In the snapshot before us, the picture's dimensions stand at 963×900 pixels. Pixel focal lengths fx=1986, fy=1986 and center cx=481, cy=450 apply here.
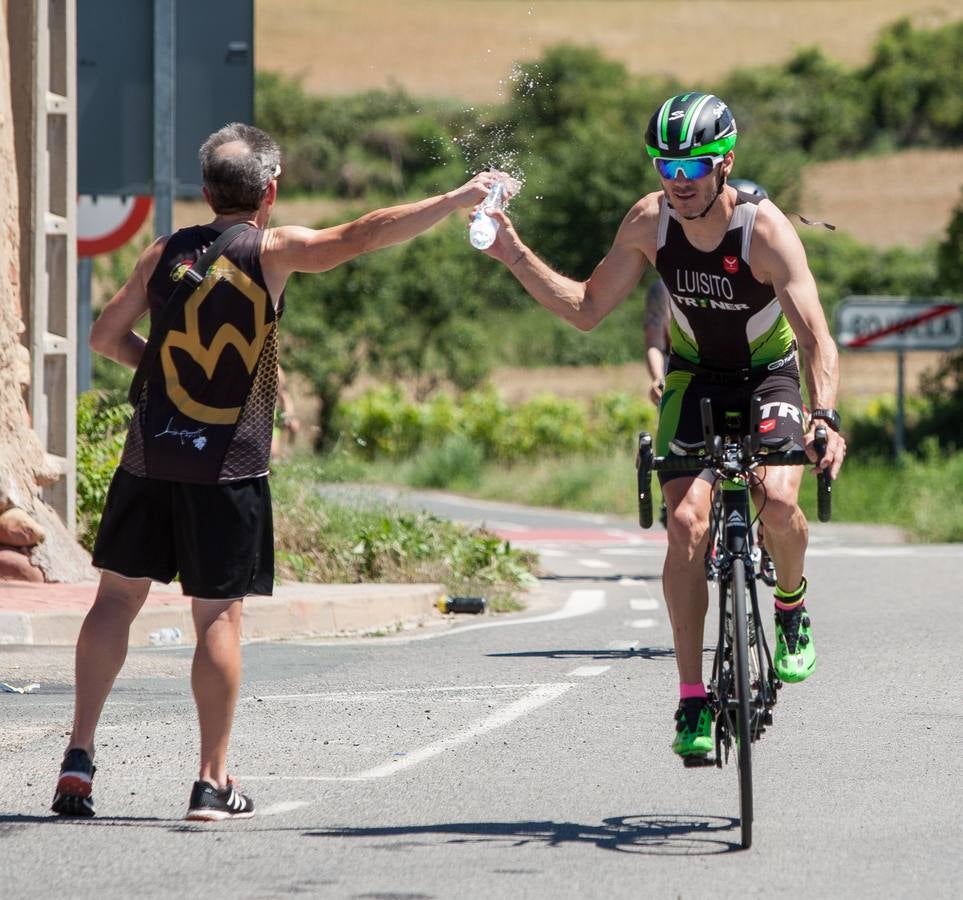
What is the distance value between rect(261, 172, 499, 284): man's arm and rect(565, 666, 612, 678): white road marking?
3.77m

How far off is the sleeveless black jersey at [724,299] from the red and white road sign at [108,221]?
8.87m

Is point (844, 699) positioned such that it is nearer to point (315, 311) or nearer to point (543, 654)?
point (543, 654)

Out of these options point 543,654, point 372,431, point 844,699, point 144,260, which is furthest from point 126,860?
point 372,431

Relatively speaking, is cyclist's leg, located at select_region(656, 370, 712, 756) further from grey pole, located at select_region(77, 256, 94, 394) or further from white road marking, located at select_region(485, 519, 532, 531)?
white road marking, located at select_region(485, 519, 532, 531)

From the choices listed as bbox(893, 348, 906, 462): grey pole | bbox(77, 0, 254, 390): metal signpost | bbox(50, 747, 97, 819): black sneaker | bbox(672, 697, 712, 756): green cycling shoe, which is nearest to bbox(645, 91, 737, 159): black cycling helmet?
bbox(672, 697, 712, 756): green cycling shoe

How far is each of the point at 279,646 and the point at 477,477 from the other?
18733mm

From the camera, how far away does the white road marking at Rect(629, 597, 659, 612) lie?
12.9 m

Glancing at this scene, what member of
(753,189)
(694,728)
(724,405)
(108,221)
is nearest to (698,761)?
(694,728)

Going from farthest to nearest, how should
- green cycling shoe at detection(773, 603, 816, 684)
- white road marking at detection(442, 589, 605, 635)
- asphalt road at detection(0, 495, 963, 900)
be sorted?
white road marking at detection(442, 589, 605, 635)
green cycling shoe at detection(773, 603, 816, 684)
asphalt road at detection(0, 495, 963, 900)

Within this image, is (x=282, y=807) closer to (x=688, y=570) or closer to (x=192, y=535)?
(x=192, y=535)

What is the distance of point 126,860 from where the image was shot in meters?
5.32

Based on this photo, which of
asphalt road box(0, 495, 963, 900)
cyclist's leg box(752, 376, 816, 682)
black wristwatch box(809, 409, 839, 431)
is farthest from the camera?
cyclist's leg box(752, 376, 816, 682)

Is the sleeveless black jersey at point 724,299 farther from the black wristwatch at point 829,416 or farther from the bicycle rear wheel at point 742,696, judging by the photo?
the bicycle rear wheel at point 742,696

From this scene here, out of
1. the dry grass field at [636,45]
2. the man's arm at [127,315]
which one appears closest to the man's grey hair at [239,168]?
the man's arm at [127,315]
